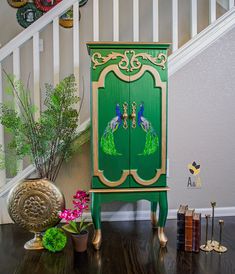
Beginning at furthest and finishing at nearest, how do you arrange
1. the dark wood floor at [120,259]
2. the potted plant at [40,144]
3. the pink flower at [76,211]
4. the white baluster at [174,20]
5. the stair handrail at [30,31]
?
the white baluster at [174,20]
the stair handrail at [30,31]
the potted plant at [40,144]
the pink flower at [76,211]
the dark wood floor at [120,259]

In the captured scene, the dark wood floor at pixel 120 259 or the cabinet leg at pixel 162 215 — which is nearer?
the dark wood floor at pixel 120 259

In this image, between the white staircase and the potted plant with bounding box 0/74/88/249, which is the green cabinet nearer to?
the potted plant with bounding box 0/74/88/249

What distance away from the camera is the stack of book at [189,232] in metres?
2.10


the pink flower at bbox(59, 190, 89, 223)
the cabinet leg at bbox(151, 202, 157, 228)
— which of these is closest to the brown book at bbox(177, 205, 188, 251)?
the cabinet leg at bbox(151, 202, 157, 228)

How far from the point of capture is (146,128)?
2.20m

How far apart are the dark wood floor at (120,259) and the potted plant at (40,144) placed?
0.18 metres

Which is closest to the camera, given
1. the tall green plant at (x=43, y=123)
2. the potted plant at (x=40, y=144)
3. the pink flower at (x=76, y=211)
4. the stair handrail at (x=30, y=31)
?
the pink flower at (x=76, y=211)

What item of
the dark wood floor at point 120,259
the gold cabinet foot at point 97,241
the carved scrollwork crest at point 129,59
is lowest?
the dark wood floor at point 120,259

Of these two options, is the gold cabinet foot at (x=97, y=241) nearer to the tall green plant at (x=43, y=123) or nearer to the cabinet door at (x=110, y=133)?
the cabinet door at (x=110, y=133)

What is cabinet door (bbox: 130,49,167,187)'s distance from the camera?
7.20 feet

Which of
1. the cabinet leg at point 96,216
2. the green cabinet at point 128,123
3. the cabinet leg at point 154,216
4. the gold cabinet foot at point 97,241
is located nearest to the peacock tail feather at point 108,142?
the green cabinet at point 128,123

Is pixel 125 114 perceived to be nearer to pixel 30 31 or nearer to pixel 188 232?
pixel 188 232

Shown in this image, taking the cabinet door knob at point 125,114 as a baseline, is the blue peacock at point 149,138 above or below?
below

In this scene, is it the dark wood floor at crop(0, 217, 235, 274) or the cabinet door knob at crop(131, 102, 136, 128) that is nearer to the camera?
the dark wood floor at crop(0, 217, 235, 274)
